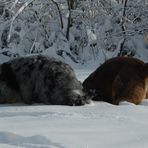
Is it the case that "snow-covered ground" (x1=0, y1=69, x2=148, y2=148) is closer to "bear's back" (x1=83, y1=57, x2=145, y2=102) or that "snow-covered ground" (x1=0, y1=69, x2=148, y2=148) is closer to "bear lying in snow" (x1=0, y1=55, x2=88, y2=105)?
"bear lying in snow" (x1=0, y1=55, x2=88, y2=105)

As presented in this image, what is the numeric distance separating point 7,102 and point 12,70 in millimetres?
327

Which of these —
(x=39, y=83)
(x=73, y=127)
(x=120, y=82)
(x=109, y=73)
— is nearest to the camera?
(x=73, y=127)

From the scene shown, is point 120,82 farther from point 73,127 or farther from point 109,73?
point 73,127

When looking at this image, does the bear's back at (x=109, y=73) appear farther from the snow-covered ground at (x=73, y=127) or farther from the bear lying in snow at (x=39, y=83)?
the snow-covered ground at (x=73, y=127)

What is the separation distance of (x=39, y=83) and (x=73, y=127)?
1560 millimetres

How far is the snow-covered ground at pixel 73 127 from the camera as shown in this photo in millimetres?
2789

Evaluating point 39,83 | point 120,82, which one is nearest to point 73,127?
point 39,83

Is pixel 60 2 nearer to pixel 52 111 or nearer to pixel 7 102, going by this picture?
pixel 7 102

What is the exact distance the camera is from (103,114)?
3.79m

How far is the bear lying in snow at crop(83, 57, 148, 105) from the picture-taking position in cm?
491

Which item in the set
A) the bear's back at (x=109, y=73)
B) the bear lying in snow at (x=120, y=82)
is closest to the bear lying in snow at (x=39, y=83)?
the bear lying in snow at (x=120, y=82)

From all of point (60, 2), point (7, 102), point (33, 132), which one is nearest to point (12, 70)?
point (7, 102)

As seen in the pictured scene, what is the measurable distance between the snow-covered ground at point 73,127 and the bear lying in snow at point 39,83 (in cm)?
48

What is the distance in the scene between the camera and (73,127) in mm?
3201
